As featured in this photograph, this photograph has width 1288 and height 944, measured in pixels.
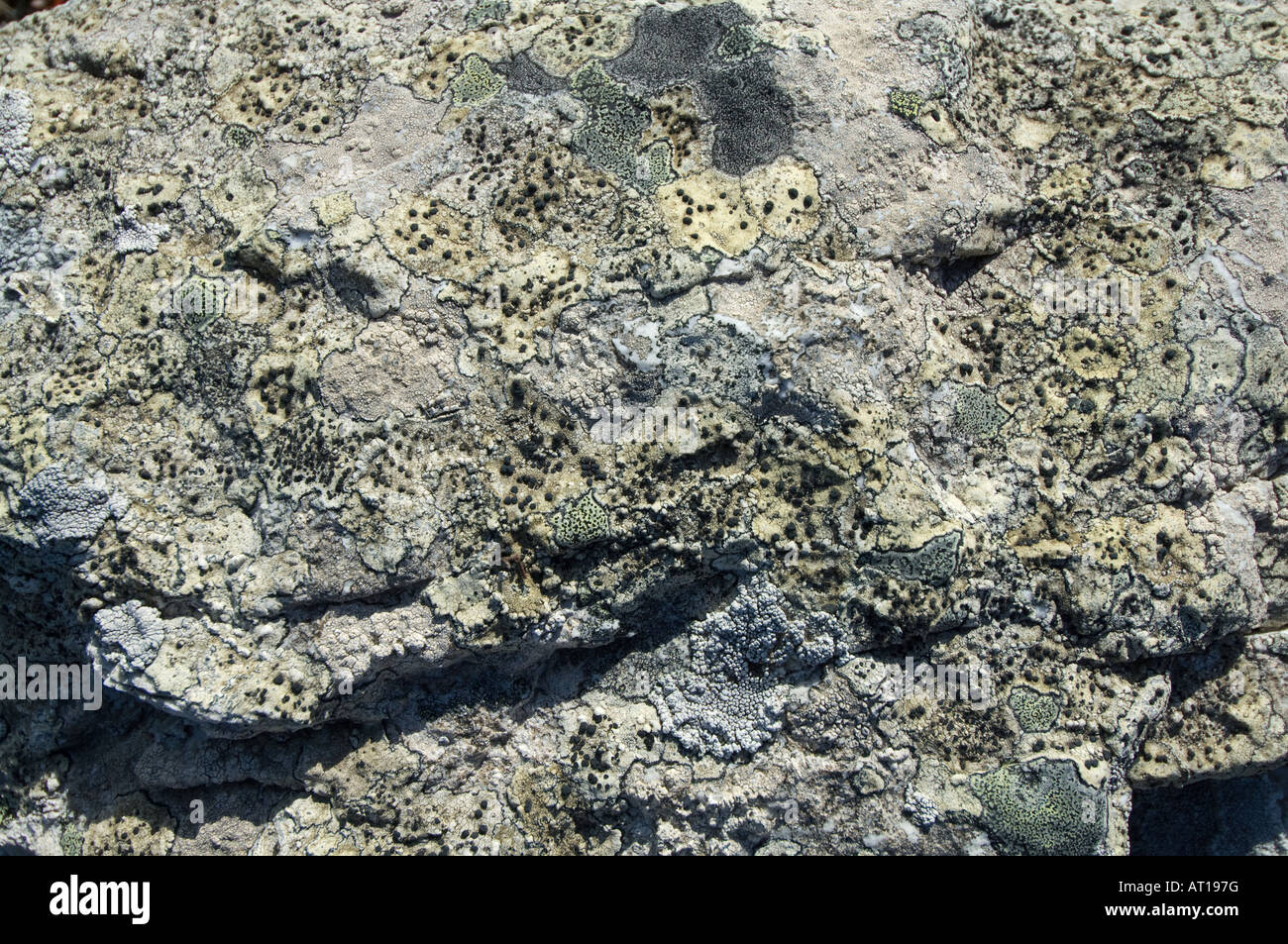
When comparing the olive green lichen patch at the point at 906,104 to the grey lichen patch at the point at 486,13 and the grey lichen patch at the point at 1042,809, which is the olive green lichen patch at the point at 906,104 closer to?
the grey lichen patch at the point at 486,13

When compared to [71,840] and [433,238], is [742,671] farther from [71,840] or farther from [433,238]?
[71,840]

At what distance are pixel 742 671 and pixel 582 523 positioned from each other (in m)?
0.88

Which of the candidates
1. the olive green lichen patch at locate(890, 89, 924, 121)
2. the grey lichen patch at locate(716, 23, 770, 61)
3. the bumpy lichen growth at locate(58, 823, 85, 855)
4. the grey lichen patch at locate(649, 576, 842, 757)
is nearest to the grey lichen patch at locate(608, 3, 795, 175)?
the grey lichen patch at locate(716, 23, 770, 61)

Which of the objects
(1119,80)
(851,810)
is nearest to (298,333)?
(851,810)

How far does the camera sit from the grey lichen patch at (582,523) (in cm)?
375

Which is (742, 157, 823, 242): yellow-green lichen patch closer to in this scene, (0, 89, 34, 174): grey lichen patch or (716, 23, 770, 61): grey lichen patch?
(716, 23, 770, 61): grey lichen patch

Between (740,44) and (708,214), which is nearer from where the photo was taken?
(708,214)

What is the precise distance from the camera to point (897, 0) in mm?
4477

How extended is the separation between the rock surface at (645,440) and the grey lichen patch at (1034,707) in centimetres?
2

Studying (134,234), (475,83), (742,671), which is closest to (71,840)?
(134,234)

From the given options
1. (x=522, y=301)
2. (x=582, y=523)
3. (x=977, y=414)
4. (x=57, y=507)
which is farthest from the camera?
(x=977, y=414)

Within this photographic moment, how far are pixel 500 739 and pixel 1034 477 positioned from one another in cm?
248

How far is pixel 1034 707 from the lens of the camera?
12.8 ft

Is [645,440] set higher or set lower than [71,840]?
higher
